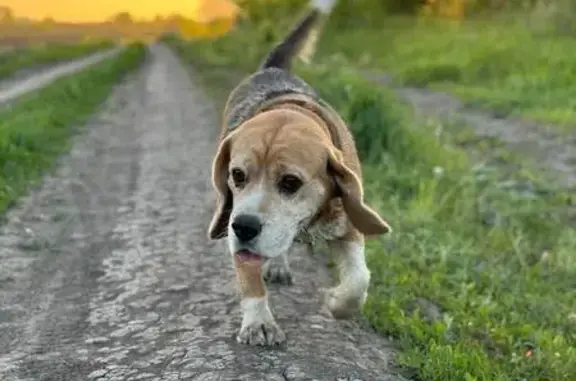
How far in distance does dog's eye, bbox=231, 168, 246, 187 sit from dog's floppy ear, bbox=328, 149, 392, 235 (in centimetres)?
40

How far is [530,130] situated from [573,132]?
0.61 m

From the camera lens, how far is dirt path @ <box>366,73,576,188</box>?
12.0 meters

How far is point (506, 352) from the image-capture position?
581 centimetres

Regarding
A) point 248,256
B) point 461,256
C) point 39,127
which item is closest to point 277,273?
point 248,256

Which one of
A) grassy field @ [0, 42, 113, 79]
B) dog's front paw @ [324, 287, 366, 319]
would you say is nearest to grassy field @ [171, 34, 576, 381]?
dog's front paw @ [324, 287, 366, 319]

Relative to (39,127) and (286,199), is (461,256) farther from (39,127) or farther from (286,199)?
(39,127)

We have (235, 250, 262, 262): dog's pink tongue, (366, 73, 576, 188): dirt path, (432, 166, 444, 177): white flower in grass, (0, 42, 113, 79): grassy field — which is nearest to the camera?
(235, 250, 262, 262): dog's pink tongue

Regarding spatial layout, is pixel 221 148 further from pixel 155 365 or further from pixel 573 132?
pixel 573 132

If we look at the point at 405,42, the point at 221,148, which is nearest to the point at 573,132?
the point at 221,148

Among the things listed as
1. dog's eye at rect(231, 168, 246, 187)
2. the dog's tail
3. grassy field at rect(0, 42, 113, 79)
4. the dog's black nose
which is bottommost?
grassy field at rect(0, 42, 113, 79)

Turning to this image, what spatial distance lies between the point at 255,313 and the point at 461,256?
Result: 2.82 m

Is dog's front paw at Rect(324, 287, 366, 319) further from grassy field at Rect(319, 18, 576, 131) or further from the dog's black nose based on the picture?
grassy field at Rect(319, 18, 576, 131)

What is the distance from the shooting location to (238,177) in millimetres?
4984

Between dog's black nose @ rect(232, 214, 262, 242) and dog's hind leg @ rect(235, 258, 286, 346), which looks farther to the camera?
dog's hind leg @ rect(235, 258, 286, 346)
